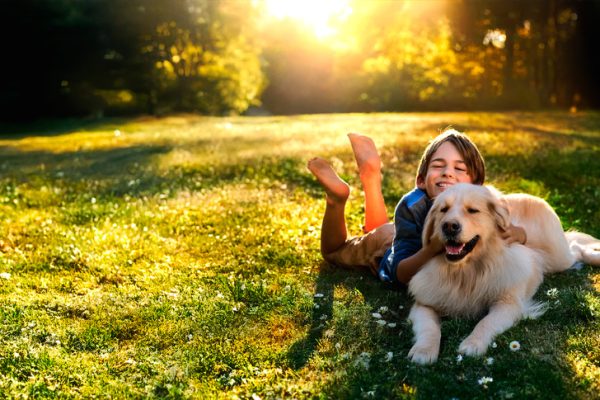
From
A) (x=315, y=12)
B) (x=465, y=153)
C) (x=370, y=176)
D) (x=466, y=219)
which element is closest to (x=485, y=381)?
(x=466, y=219)

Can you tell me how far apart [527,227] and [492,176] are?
6401mm

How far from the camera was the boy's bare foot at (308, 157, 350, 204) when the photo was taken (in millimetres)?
6586

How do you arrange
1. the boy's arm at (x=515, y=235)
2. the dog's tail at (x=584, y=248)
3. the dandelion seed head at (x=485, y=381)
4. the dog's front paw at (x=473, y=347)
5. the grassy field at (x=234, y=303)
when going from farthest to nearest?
the dog's tail at (x=584, y=248), the boy's arm at (x=515, y=235), the dog's front paw at (x=473, y=347), the grassy field at (x=234, y=303), the dandelion seed head at (x=485, y=381)

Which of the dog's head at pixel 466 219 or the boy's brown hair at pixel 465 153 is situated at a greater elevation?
the boy's brown hair at pixel 465 153

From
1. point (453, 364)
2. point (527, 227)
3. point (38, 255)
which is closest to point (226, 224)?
point (38, 255)

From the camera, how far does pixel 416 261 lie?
552 centimetres

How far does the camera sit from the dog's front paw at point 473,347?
453cm

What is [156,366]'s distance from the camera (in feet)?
15.9

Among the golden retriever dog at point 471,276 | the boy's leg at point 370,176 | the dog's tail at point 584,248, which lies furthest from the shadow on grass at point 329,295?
the dog's tail at point 584,248

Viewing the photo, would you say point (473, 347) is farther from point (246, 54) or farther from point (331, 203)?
point (246, 54)

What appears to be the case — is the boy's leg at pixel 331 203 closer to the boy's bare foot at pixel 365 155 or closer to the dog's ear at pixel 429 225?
the boy's bare foot at pixel 365 155

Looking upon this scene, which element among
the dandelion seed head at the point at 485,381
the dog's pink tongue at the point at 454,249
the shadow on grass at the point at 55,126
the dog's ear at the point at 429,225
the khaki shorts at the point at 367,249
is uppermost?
the shadow on grass at the point at 55,126

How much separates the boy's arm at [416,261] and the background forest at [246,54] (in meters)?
29.5

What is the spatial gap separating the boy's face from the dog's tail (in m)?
1.86
